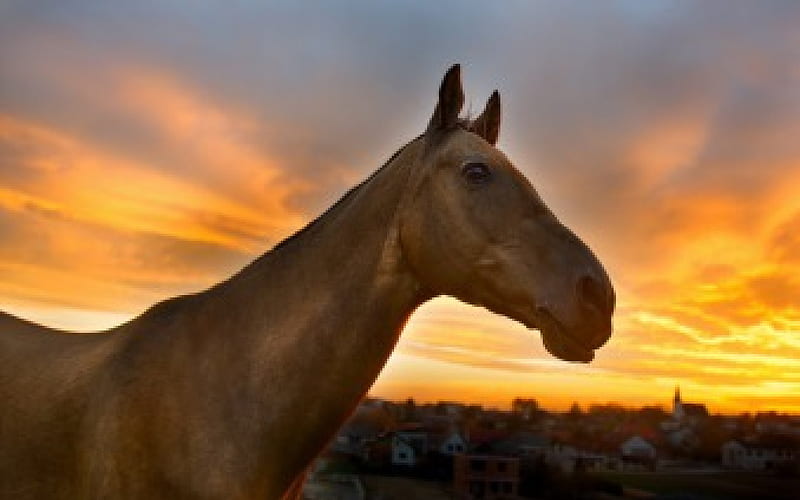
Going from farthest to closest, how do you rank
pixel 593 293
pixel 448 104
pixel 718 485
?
pixel 718 485
pixel 448 104
pixel 593 293

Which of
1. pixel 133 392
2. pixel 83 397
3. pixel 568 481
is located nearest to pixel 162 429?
pixel 133 392

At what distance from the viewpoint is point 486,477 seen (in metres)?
49.6

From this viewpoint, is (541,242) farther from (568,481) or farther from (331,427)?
(568,481)

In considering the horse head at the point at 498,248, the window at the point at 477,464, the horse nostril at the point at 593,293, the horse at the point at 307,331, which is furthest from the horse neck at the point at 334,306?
the window at the point at 477,464

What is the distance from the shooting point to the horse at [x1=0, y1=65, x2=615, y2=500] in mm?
3232

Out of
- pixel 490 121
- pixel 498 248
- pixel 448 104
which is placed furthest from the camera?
pixel 490 121

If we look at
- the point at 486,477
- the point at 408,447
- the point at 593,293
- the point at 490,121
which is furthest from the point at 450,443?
the point at 593,293

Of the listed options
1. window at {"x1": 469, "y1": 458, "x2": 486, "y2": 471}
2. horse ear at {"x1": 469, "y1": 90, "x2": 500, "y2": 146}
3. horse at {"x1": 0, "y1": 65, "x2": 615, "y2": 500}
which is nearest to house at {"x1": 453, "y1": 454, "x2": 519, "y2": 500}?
window at {"x1": 469, "y1": 458, "x2": 486, "y2": 471}

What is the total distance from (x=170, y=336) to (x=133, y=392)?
0.30 m

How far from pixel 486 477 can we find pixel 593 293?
48.8m

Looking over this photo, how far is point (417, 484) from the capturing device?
149 ft

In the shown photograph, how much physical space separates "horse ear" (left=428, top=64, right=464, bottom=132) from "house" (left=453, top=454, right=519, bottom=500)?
44.2 meters

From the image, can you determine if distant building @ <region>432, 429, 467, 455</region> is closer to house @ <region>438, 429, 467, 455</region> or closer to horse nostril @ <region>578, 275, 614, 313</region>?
house @ <region>438, 429, 467, 455</region>

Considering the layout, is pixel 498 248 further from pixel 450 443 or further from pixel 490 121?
pixel 450 443
